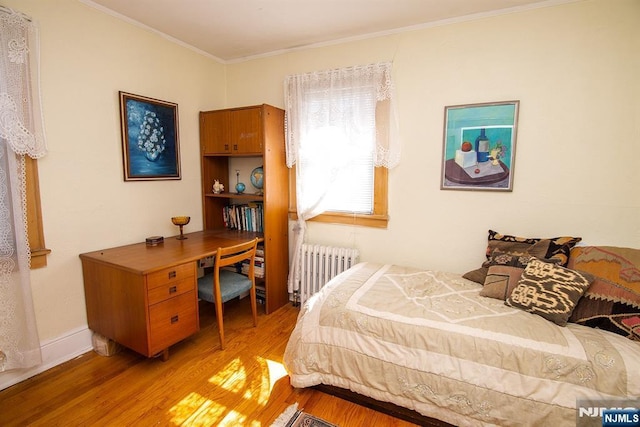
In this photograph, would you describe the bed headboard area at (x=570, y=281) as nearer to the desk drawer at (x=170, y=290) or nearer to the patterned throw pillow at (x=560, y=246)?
the patterned throw pillow at (x=560, y=246)

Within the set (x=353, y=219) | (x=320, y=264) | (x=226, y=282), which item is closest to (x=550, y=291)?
(x=353, y=219)

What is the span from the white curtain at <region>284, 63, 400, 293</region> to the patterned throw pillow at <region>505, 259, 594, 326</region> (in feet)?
4.26

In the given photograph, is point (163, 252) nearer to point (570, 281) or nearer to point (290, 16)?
point (290, 16)

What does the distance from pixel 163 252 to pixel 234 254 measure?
524 mm

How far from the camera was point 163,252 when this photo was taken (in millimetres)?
2352

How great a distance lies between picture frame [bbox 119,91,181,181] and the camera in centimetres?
247

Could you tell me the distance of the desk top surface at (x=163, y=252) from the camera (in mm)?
2051

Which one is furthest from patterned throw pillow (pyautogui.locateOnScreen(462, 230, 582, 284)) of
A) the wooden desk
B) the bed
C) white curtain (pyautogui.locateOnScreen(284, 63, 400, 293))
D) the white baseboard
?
the white baseboard

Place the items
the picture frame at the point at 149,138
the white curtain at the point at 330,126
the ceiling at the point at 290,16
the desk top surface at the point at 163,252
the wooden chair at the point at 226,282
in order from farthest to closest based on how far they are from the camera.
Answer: the white curtain at the point at 330,126 < the picture frame at the point at 149,138 < the wooden chair at the point at 226,282 < the ceiling at the point at 290,16 < the desk top surface at the point at 163,252

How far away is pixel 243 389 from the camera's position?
1946 mm

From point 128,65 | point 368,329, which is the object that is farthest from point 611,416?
point 128,65

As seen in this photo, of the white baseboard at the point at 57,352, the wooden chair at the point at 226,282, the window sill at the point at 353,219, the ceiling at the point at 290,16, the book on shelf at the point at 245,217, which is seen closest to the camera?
the white baseboard at the point at 57,352

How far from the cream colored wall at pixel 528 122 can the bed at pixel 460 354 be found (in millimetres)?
443

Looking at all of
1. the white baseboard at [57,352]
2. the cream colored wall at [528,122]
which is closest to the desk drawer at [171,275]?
the white baseboard at [57,352]
